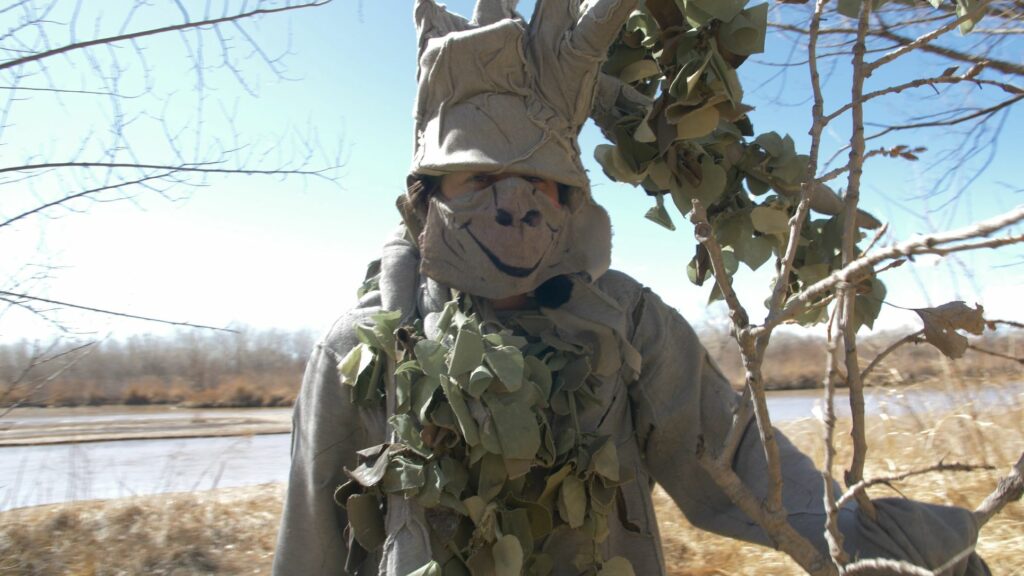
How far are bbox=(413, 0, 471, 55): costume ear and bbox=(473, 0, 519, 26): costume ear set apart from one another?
60 millimetres

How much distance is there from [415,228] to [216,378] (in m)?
11.9

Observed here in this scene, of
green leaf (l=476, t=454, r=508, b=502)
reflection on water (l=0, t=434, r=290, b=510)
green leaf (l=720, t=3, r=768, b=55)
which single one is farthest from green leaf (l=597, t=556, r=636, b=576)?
reflection on water (l=0, t=434, r=290, b=510)

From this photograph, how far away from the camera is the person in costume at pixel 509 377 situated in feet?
4.19

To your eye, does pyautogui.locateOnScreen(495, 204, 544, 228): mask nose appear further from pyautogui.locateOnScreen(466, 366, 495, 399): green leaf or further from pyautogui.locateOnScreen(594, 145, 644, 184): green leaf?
pyautogui.locateOnScreen(466, 366, 495, 399): green leaf

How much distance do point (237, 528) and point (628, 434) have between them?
104 inches

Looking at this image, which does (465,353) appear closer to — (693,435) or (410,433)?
(410,433)

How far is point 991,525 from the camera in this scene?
2.71 metres

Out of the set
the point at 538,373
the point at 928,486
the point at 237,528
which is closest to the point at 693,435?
the point at 538,373

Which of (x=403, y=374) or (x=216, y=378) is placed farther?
(x=216, y=378)

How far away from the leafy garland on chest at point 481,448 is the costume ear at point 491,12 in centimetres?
57

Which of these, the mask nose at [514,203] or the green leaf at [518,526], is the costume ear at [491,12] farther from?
the green leaf at [518,526]

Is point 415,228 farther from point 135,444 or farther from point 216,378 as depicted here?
point 216,378

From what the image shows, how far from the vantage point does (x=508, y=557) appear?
124 cm

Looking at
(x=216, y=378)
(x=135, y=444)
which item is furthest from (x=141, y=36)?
(x=216, y=378)
